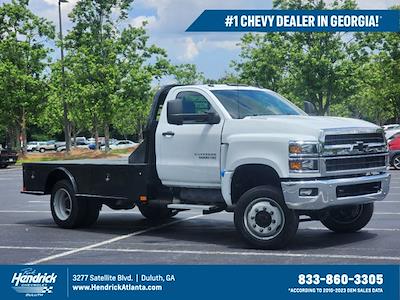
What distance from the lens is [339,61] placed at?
32438mm

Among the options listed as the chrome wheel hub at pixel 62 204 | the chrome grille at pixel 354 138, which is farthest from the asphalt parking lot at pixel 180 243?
the chrome grille at pixel 354 138

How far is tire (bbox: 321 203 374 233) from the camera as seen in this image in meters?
9.63

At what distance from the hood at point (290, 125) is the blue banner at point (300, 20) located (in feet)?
5.32

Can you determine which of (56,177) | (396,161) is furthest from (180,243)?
(396,161)

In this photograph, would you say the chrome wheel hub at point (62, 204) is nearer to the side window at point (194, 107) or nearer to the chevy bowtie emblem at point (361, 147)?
the side window at point (194, 107)

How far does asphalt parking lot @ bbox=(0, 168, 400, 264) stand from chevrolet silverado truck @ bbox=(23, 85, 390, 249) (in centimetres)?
40

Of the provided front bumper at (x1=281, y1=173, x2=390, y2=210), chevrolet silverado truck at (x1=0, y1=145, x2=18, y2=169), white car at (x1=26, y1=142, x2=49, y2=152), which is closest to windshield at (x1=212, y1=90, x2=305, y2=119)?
front bumper at (x1=281, y1=173, x2=390, y2=210)

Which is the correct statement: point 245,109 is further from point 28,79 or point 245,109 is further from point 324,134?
point 28,79

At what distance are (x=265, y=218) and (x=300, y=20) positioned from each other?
365cm

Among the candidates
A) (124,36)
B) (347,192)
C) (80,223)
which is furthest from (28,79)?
(347,192)

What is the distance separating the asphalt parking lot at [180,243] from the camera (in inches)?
314

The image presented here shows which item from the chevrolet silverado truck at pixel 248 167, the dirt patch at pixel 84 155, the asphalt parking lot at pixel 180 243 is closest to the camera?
the asphalt parking lot at pixel 180 243

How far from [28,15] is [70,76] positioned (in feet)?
20.2

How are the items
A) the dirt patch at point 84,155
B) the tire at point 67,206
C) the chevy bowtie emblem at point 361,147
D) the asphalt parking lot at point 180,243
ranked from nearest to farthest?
the asphalt parking lot at point 180,243, the chevy bowtie emblem at point 361,147, the tire at point 67,206, the dirt patch at point 84,155
